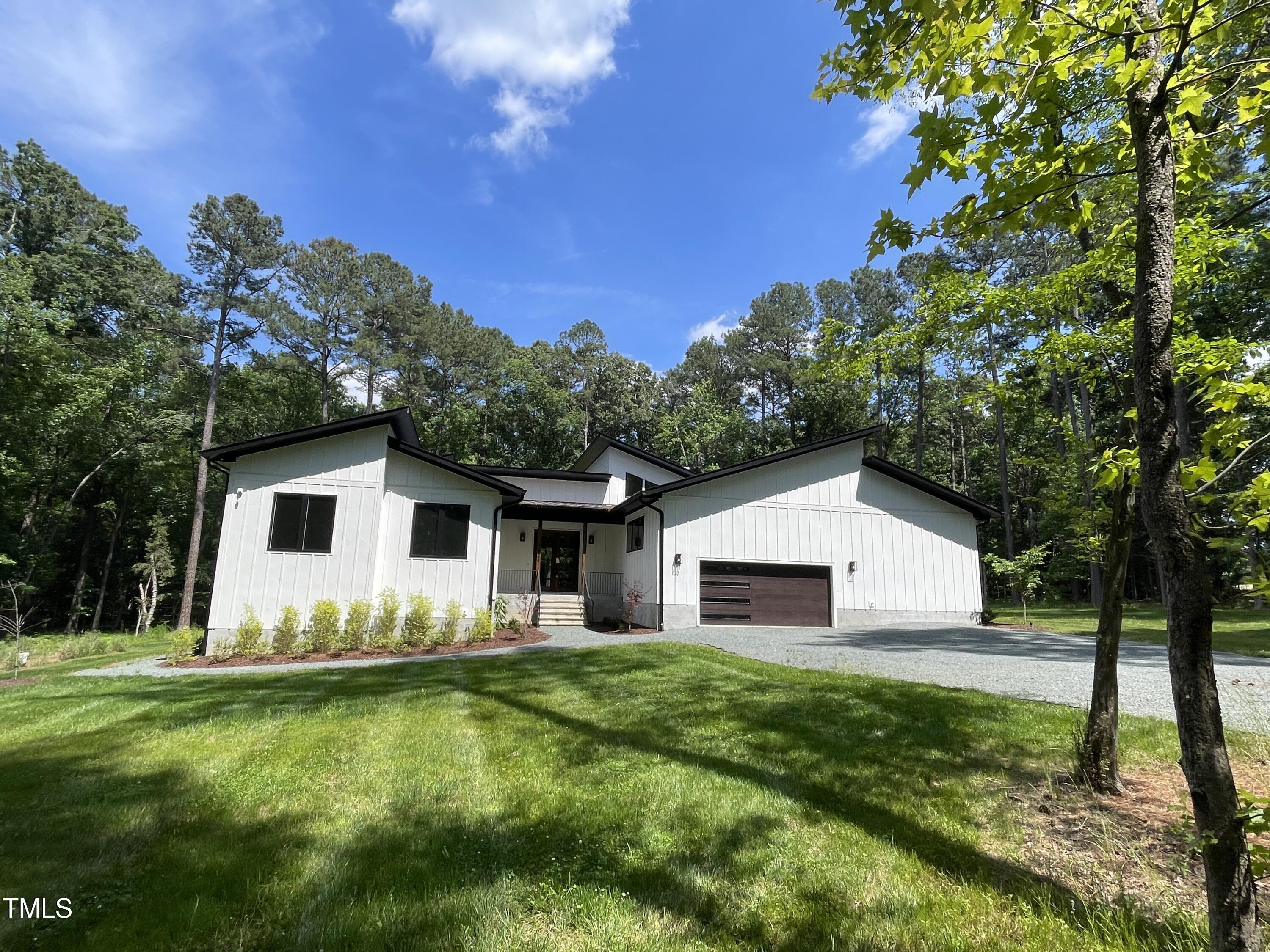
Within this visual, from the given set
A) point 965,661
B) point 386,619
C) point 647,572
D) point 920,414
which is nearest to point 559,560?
point 647,572

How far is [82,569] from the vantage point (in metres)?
24.5

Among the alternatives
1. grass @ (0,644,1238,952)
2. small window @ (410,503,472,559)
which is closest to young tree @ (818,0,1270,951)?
grass @ (0,644,1238,952)

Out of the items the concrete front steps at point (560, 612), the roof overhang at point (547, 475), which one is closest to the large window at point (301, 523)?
the concrete front steps at point (560, 612)

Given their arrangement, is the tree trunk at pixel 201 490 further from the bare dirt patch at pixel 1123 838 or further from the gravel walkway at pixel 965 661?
the bare dirt patch at pixel 1123 838

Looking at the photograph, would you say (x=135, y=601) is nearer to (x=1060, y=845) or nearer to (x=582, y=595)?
(x=582, y=595)

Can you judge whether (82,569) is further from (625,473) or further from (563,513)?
(625,473)

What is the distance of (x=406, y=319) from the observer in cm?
3278

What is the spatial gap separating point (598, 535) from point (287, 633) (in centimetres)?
1008

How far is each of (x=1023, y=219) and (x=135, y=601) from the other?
32063 millimetres

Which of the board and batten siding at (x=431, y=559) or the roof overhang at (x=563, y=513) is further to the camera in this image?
the roof overhang at (x=563, y=513)

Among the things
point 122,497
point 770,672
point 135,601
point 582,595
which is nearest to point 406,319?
point 122,497

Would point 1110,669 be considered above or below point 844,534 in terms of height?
below

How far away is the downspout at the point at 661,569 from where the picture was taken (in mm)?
14688

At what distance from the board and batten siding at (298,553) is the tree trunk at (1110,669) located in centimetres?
1227
